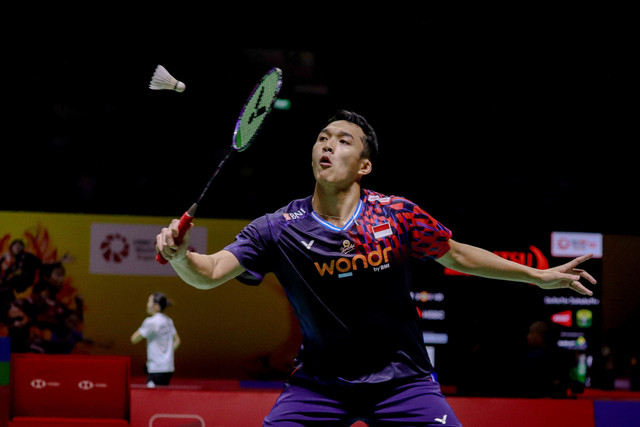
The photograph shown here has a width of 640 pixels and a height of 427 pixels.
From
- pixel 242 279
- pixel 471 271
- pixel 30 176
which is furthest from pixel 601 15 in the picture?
pixel 30 176

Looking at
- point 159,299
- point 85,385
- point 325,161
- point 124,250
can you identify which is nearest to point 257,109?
point 325,161

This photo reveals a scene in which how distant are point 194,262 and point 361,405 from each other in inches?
33.8

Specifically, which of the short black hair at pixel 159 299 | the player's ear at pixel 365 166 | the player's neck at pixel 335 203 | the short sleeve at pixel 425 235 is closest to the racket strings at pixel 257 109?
the player's neck at pixel 335 203

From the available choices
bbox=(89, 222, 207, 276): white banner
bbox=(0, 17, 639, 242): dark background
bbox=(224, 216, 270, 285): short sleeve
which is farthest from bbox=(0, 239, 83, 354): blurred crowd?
bbox=(224, 216, 270, 285): short sleeve

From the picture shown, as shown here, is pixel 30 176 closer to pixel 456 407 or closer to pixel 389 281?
pixel 456 407

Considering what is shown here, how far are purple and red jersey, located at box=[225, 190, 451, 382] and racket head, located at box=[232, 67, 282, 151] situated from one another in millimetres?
366

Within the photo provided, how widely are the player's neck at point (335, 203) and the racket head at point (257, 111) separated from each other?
1.28 feet

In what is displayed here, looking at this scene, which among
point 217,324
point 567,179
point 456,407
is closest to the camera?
point 456,407

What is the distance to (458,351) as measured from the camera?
10.5 meters

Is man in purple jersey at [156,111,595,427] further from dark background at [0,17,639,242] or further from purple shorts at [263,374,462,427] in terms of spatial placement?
dark background at [0,17,639,242]

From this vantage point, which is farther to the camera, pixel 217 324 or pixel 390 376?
pixel 217 324

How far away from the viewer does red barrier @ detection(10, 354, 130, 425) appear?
4926 millimetres

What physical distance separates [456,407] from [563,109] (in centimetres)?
810

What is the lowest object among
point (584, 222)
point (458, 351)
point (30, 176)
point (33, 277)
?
point (458, 351)
